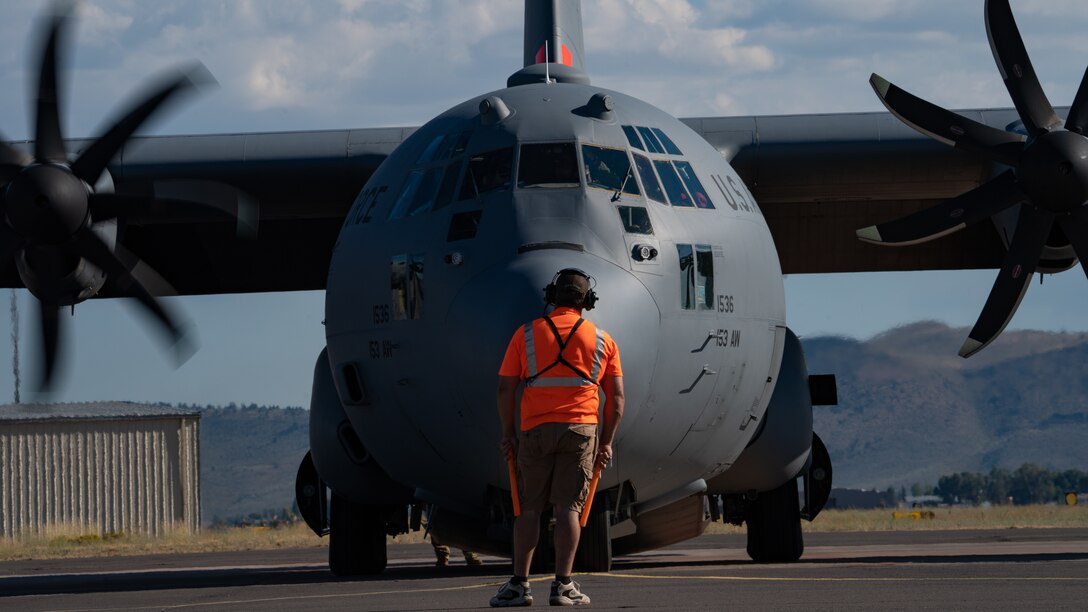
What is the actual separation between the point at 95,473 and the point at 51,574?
19.8 m

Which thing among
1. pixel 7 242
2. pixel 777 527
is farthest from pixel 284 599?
pixel 7 242

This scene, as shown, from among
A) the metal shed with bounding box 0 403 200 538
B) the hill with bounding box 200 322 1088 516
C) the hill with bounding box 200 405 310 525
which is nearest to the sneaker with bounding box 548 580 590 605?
the metal shed with bounding box 0 403 200 538

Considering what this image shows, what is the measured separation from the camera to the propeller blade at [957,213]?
14.8 meters

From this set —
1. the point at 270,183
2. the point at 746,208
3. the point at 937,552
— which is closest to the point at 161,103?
the point at 270,183

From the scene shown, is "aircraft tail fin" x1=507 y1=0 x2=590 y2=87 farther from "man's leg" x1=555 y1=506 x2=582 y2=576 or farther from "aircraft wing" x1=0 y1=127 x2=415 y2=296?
"man's leg" x1=555 y1=506 x2=582 y2=576

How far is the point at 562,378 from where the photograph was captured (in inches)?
350

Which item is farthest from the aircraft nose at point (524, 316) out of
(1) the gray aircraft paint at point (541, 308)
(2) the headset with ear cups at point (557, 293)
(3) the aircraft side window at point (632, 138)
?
(3) the aircraft side window at point (632, 138)

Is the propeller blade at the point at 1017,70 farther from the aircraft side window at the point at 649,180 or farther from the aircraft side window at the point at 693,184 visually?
the aircraft side window at the point at 649,180

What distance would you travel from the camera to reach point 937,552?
17.3m

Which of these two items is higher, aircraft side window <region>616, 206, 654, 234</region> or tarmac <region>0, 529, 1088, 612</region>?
aircraft side window <region>616, 206, 654, 234</region>

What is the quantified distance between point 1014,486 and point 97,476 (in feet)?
306

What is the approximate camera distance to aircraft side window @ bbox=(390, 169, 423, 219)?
1198 centimetres

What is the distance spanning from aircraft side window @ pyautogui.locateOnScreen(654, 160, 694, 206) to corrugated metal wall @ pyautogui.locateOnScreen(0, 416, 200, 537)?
1074 inches

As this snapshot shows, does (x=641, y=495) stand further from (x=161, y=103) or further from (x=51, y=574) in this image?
(x=51, y=574)
